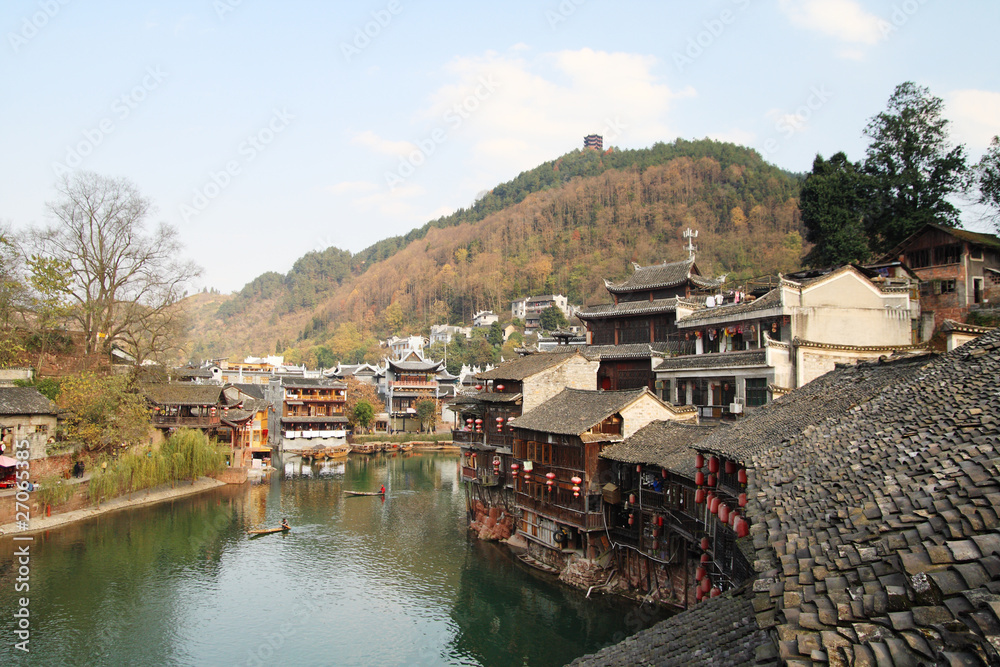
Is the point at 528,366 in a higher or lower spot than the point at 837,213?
lower

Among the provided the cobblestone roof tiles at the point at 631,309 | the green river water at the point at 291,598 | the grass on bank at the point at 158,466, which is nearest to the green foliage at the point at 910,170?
the cobblestone roof tiles at the point at 631,309

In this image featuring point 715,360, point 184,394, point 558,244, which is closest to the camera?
point 715,360

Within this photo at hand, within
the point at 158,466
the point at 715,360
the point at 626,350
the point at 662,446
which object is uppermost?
the point at 626,350

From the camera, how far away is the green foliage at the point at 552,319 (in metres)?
81.9

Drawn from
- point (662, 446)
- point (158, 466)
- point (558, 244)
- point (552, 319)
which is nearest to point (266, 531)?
point (158, 466)

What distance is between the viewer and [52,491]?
3100cm

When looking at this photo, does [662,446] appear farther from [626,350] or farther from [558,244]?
[558,244]

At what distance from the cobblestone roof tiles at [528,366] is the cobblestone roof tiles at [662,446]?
7.31 metres

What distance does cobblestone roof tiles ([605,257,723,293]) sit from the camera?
34.5 metres

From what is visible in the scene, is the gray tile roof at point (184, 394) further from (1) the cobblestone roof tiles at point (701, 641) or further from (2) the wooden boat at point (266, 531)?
(1) the cobblestone roof tiles at point (701, 641)

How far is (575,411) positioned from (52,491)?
25.4 m

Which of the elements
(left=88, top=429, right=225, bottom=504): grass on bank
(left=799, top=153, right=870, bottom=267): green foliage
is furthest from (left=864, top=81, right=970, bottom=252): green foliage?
(left=88, top=429, right=225, bottom=504): grass on bank

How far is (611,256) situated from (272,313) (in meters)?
101

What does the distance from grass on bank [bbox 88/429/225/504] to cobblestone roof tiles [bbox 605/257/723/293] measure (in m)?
28.4
